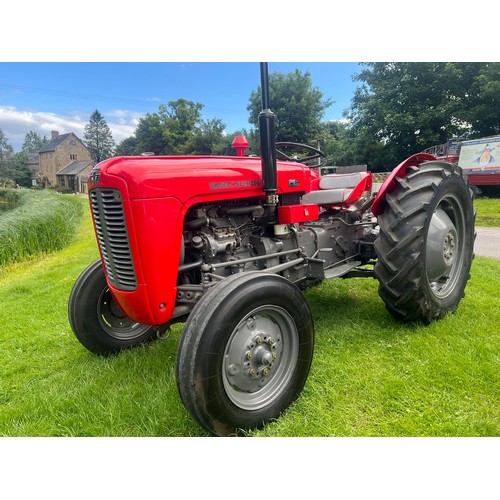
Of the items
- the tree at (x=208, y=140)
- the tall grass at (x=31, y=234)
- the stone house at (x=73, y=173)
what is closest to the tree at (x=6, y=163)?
the stone house at (x=73, y=173)

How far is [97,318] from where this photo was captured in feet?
9.02

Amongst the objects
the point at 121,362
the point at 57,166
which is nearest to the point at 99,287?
the point at 121,362

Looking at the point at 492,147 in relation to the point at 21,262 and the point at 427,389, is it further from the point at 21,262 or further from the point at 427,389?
the point at 21,262

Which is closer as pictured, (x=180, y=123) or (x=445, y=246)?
(x=445, y=246)

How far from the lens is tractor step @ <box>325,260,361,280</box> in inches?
118

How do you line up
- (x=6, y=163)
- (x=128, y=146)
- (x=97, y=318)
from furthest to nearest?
(x=128, y=146) → (x=6, y=163) → (x=97, y=318)

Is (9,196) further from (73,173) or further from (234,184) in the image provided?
(73,173)

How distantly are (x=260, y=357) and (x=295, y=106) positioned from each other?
93.5ft

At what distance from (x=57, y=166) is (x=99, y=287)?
55.1m

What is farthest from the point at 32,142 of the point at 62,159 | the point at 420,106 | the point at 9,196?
the point at 420,106

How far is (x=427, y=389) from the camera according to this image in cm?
220

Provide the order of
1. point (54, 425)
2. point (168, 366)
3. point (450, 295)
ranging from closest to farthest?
point (54, 425)
point (168, 366)
point (450, 295)

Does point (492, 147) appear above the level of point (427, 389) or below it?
above

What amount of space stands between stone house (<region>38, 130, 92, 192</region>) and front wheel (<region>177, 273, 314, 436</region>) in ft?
163
